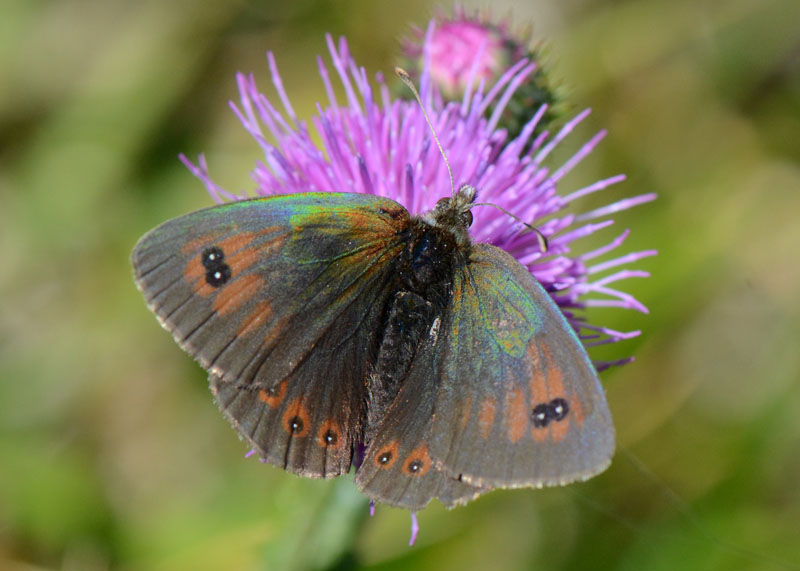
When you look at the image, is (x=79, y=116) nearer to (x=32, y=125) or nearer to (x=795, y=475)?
(x=32, y=125)

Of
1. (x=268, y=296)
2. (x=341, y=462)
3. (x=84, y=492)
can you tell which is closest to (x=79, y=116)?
(x=84, y=492)

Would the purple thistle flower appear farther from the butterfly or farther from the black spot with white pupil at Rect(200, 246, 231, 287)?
the black spot with white pupil at Rect(200, 246, 231, 287)

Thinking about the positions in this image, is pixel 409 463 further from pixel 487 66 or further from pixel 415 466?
pixel 487 66

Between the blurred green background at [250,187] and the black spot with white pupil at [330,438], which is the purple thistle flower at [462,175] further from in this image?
the blurred green background at [250,187]

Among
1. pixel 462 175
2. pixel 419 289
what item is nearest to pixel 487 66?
pixel 462 175

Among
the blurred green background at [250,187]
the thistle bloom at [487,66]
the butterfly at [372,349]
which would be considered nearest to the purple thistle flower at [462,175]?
the thistle bloom at [487,66]

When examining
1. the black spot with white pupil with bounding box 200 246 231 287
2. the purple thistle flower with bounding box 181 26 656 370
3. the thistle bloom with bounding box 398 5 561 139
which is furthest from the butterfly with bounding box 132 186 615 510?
the thistle bloom with bounding box 398 5 561 139
